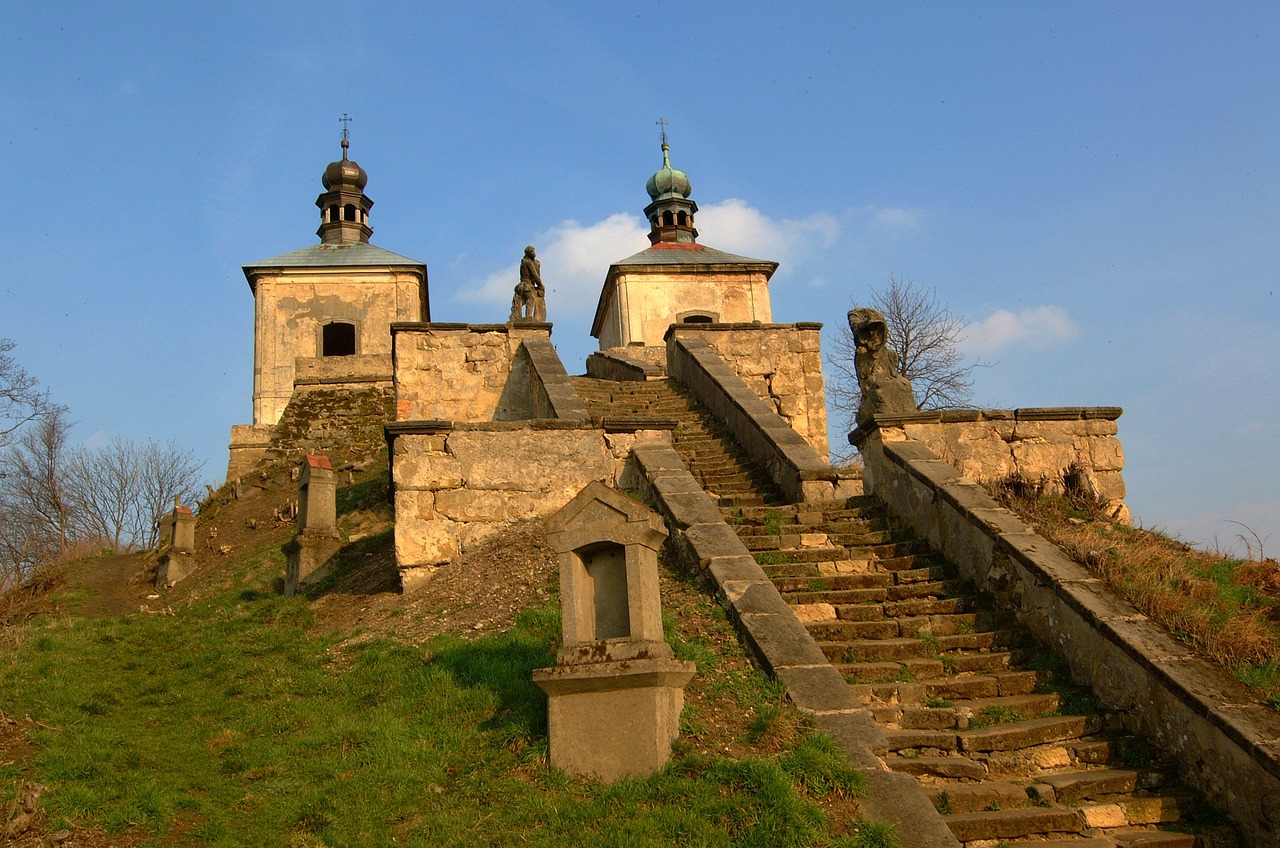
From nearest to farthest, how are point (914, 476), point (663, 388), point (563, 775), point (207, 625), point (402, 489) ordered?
point (563, 775) → point (914, 476) → point (402, 489) → point (207, 625) → point (663, 388)

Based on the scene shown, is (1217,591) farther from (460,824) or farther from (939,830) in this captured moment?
(460,824)

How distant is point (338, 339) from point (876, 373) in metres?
26.7

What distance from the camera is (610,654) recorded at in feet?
19.4

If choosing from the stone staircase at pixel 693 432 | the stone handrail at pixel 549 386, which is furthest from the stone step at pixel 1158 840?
the stone handrail at pixel 549 386

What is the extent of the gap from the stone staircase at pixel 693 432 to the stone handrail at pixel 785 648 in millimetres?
1619

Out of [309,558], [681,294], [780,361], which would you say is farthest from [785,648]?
[681,294]

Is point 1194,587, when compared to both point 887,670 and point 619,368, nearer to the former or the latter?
point 887,670

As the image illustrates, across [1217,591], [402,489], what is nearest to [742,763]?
[1217,591]

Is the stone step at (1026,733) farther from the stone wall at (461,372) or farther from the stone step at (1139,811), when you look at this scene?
the stone wall at (461,372)

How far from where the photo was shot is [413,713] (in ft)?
22.9

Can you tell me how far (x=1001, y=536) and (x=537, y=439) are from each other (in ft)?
16.3

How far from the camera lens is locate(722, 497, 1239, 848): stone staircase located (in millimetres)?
5781

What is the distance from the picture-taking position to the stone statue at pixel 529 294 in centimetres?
1911

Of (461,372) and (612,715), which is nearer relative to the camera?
(612,715)
